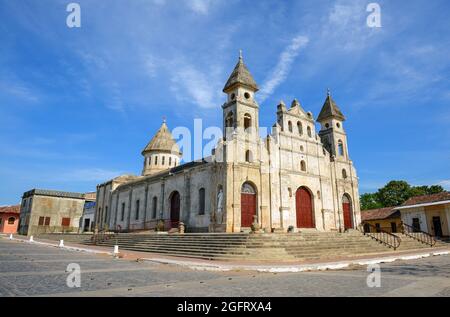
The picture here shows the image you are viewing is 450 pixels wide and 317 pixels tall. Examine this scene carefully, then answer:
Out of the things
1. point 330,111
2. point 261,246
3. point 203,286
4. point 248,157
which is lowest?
point 203,286

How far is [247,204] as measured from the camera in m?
23.8

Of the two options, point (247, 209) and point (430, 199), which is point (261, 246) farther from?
point (430, 199)

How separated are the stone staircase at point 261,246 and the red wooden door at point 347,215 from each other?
25.5ft

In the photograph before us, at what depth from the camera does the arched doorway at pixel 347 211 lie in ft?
103

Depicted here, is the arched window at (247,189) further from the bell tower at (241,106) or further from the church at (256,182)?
the bell tower at (241,106)

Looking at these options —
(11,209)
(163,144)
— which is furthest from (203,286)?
(11,209)

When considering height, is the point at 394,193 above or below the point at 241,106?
below

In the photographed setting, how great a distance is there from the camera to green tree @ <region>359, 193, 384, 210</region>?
6182 cm

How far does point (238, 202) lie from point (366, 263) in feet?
34.9

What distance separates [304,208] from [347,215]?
6.98m

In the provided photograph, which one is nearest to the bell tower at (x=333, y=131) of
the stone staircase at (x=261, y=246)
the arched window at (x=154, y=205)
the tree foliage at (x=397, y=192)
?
the stone staircase at (x=261, y=246)

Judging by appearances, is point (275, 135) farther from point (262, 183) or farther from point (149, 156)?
point (149, 156)

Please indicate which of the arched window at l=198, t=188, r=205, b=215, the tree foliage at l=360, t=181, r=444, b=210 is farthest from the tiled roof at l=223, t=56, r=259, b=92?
the tree foliage at l=360, t=181, r=444, b=210

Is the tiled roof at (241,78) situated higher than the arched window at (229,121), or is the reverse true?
the tiled roof at (241,78)
